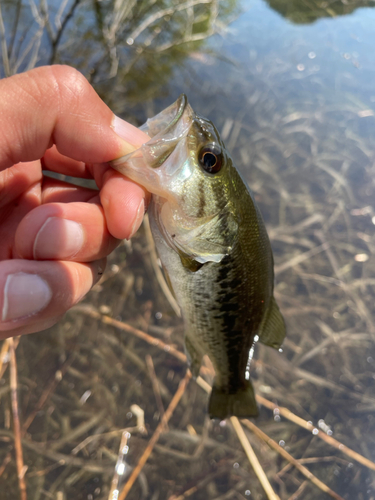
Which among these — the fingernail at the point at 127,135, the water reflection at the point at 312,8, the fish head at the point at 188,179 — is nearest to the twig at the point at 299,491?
the fish head at the point at 188,179

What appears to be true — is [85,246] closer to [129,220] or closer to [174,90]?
[129,220]

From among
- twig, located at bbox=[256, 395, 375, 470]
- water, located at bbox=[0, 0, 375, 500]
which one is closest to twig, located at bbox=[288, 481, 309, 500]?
water, located at bbox=[0, 0, 375, 500]

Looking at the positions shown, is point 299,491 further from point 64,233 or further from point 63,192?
point 63,192

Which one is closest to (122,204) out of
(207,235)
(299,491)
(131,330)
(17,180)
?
(207,235)

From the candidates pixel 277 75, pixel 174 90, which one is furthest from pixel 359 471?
pixel 277 75

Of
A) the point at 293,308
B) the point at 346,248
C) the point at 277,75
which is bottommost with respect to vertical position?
the point at 293,308

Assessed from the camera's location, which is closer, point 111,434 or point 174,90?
point 111,434

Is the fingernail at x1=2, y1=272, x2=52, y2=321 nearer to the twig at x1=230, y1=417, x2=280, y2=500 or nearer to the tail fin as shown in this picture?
the tail fin
